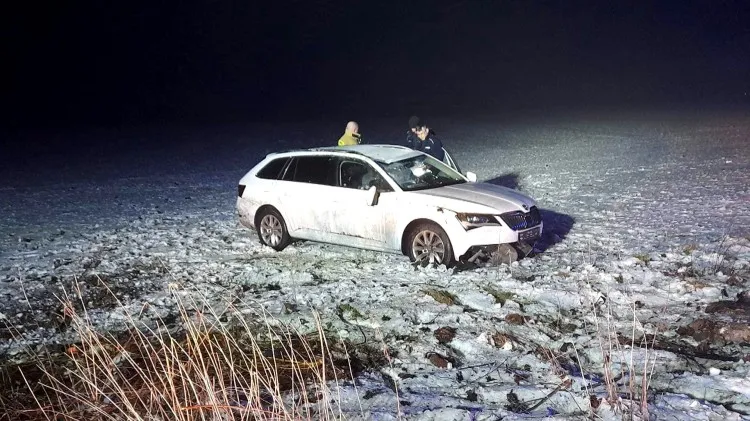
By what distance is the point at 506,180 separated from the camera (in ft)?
50.5

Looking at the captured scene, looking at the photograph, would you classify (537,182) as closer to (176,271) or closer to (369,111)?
(176,271)

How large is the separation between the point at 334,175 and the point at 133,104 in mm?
45295

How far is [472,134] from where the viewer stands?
2764 centimetres

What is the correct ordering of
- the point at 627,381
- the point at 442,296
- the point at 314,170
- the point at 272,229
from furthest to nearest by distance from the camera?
the point at 272,229 → the point at 314,170 → the point at 442,296 → the point at 627,381

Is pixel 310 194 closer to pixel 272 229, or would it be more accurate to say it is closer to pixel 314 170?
pixel 314 170

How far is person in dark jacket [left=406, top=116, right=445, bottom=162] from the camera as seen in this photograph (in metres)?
11.1

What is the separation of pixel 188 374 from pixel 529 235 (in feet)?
16.6

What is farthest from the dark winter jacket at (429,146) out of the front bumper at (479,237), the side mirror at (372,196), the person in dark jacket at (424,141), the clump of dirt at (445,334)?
the clump of dirt at (445,334)

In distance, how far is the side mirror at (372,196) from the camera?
8.60 m

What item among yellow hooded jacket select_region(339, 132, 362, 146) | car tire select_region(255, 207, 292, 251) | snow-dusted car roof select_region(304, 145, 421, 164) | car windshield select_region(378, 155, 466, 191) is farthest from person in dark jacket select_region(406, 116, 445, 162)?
car tire select_region(255, 207, 292, 251)

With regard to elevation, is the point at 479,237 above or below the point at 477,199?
below

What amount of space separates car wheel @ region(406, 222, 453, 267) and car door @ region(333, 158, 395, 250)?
1.11 ft

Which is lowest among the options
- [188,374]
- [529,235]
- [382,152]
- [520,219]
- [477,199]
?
[188,374]

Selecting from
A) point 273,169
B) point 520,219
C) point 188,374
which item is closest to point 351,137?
point 273,169
